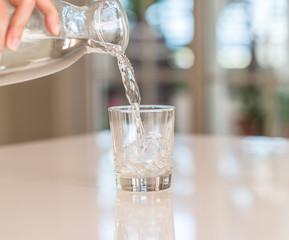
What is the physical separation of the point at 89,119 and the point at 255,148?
2.57m

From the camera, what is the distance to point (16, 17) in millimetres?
709

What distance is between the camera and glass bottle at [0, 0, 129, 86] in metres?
0.80

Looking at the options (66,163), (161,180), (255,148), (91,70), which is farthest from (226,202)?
(91,70)

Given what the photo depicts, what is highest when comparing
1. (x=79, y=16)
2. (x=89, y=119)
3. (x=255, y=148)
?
(x=79, y=16)

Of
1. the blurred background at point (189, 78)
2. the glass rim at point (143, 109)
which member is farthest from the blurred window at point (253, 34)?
the glass rim at point (143, 109)

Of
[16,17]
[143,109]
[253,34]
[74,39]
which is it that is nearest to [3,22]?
[16,17]

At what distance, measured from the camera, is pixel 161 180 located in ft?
2.67

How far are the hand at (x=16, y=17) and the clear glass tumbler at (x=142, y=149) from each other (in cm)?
19

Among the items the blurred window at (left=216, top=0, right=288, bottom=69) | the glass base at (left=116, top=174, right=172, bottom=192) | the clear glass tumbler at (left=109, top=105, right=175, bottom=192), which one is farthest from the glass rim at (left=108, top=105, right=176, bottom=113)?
the blurred window at (left=216, top=0, right=288, bottom=69)

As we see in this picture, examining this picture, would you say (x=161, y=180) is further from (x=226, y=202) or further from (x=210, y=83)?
(x=210, y=83)

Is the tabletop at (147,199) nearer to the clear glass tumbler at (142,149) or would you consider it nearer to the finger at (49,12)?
the clear glass tumbler at (142,149)

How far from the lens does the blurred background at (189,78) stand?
3025 millimetres

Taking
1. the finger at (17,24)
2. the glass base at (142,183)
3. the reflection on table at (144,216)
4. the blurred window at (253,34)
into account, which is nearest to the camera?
the reflection on table at (144,216)

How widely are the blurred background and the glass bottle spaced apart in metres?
2.28
